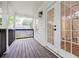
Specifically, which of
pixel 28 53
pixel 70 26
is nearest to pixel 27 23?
pixel 28 53

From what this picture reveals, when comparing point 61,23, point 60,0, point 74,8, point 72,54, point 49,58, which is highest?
point 60,0

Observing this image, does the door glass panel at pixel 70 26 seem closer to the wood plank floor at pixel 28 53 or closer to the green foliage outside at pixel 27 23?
the wood plank floor at pixel 28 53

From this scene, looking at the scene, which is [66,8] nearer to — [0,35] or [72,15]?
[72,15]

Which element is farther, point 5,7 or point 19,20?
point 19,20

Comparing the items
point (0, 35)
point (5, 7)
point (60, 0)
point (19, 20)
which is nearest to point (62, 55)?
point (60, 0)

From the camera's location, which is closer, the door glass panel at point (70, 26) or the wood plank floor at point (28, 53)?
the door glass panel at point (70, 26)

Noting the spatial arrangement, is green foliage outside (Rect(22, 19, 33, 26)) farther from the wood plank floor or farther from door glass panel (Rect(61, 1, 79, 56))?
door glass panel (Rect(61, 1, 79, 56))

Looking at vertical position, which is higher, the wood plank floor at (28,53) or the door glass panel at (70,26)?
the door glass panel at (70,26)

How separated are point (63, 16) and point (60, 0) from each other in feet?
1.79

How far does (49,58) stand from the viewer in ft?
13.3

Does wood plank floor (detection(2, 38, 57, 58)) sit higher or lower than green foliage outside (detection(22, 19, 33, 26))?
lower

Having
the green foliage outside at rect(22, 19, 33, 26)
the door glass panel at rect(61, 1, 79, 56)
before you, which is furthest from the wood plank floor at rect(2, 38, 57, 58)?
the green foliage outside at rect(22, 19, 33, 26)

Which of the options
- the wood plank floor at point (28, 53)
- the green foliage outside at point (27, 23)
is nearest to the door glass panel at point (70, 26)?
the wood plank floor at point (28, 53)

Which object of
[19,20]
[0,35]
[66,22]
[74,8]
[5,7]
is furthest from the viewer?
[19,20]
